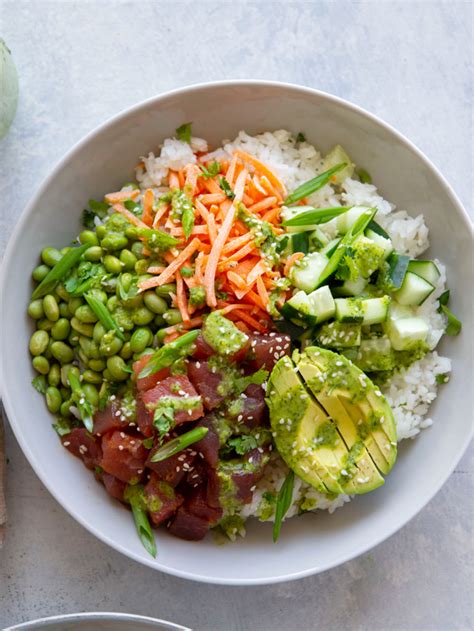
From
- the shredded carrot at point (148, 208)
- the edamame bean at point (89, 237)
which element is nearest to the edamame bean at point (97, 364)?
the edamame bean at point (89, 237)

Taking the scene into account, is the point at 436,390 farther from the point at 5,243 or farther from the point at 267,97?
the point at 5,243

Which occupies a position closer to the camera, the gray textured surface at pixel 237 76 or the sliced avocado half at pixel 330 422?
the sliced avocado half at pixel 330 422

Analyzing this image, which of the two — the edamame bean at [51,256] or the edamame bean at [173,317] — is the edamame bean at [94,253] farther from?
the edamame bean at [173,317]

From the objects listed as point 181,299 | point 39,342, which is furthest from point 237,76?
point 39,342

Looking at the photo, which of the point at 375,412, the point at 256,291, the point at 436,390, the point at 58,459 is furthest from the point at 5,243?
the point at 436,390

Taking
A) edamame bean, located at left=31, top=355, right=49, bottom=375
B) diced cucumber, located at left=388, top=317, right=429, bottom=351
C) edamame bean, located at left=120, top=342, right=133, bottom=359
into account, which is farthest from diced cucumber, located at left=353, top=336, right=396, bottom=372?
edamame bean, located at left=31, top=355, right=49, bottom=375

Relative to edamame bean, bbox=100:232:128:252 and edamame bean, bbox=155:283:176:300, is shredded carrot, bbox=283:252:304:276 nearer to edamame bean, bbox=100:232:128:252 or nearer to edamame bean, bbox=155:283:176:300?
edamame bean, bbox=155:283:176:300
